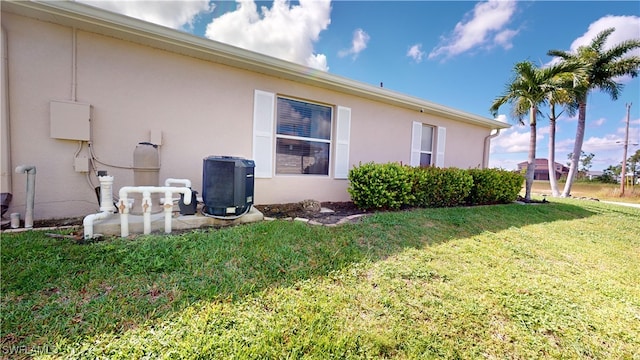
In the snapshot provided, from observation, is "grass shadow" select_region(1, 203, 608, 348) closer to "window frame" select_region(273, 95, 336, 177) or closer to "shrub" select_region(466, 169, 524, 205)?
"window frame" select_region(273, 95, 336, 177)

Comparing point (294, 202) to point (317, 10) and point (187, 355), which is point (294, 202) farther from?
point (317, 10)

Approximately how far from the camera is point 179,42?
11.5ft

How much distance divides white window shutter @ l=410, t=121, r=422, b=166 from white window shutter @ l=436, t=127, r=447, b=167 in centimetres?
81

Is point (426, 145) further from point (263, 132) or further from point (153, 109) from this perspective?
point (153, 109)

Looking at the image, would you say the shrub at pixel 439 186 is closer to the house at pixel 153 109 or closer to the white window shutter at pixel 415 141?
the white window shutter at pixel 415 141

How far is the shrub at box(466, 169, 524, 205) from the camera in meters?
6.00

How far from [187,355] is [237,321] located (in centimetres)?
33

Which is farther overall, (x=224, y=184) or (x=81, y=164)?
(x=81, y=164)

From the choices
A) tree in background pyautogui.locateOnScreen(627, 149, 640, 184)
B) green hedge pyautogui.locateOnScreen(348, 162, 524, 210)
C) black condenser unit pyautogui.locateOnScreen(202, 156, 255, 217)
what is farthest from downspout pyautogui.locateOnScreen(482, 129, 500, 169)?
tree in background pyautogui.locateOnScreen(627, 149, 640, 184)

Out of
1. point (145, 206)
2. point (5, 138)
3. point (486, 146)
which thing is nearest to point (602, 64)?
point (486, 146)

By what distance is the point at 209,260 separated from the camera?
2.26 meters

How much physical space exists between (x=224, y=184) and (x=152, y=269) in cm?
129

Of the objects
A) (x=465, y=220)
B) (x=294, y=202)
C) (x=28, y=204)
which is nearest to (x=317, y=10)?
(x=294, y=202)

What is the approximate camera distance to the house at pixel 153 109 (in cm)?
306
